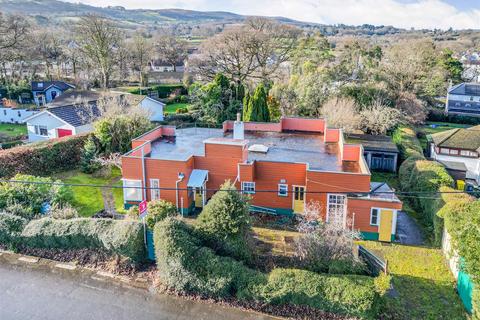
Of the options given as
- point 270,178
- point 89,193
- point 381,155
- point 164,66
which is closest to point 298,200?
point 270,178

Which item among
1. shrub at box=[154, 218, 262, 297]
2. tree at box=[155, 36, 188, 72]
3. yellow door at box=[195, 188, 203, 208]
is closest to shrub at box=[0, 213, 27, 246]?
shrub at box=[154, 218, 262, 297]

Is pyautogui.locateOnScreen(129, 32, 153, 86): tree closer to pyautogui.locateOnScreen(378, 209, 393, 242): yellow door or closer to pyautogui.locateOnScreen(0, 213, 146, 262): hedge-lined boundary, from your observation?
pyautogui.locateOnScreen(0, 213, 146, 262): hedge-lined boundary

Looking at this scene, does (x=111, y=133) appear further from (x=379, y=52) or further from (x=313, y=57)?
(x=379, y=52)

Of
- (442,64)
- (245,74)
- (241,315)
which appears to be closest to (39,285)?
(241,315)

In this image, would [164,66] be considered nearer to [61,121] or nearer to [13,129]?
[13,129]

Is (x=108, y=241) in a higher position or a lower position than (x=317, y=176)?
lower
